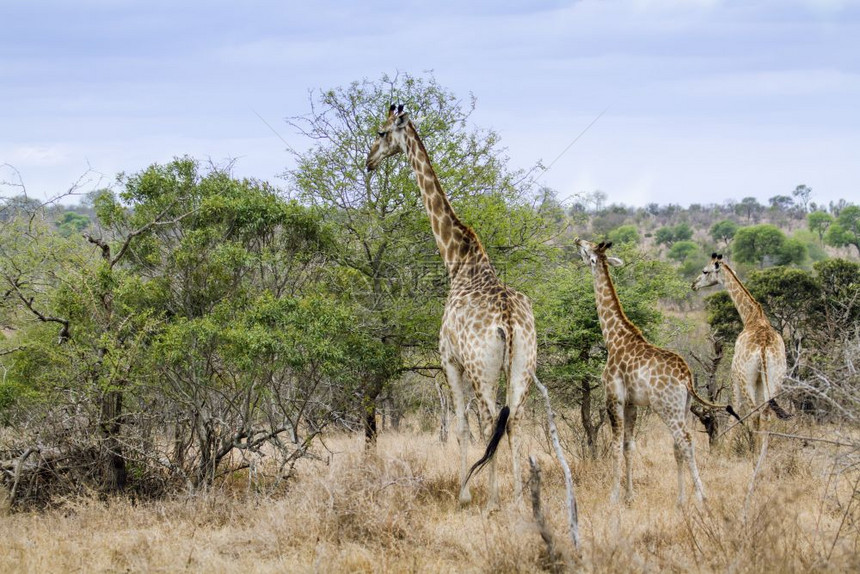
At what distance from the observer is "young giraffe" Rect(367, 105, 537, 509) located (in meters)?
7.79

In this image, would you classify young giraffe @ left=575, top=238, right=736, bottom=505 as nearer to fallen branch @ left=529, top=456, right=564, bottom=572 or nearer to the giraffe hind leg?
the giraffe hind leg

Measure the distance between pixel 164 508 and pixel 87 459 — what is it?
5.40 ft

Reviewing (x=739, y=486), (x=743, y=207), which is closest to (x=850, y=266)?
(x=739, y=486)

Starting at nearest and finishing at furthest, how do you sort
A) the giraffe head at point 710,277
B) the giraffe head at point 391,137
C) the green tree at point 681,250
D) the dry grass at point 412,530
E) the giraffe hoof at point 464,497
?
the dry grass at point 412,530 < the giraffe hoof at point 464,497 < the giraffe head at point 391,137 < the giraffe head at point 710,277 < the green tree at point 681,250

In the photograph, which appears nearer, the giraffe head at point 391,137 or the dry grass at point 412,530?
the dry grass at point 412,530

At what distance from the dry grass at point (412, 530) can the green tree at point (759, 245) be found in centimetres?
4124

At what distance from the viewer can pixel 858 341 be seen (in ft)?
20.0

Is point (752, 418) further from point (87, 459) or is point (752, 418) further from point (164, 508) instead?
point (87, 459)

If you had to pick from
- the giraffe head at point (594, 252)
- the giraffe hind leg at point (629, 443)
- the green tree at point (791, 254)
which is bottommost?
the giraffe hind leg at point (629, 443)

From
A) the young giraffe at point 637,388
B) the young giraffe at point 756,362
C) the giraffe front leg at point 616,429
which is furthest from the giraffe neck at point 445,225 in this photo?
the young giraffe at point 756,362

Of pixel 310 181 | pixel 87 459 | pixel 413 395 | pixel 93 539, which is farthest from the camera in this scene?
pixel 413 395

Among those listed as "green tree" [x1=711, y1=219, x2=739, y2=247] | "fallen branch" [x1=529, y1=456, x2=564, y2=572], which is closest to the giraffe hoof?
"fallen branch" [x1=529, y1=456, x2=564, y2=572]

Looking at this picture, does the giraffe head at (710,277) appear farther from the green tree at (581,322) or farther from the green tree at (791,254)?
the green tree at (791,254)

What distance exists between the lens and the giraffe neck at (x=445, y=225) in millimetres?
8836
